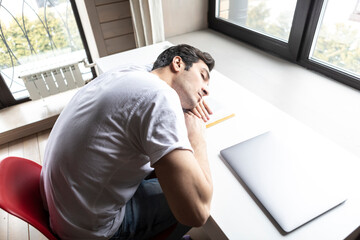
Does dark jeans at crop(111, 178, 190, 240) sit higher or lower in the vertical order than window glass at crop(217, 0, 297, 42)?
lower

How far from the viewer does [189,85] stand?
875mm

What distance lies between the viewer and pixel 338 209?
26.5 inches

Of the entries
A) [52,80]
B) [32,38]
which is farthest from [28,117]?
[32,38]

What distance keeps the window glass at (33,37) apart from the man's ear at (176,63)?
4.93 feet

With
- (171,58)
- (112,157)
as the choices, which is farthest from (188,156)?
(171,58)

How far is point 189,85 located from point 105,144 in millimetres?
378

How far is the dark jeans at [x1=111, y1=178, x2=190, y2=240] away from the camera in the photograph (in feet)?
2.79

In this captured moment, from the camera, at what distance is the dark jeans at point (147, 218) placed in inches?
33.4

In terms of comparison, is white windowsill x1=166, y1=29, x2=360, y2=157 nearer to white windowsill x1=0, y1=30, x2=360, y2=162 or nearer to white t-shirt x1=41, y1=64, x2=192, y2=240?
white windowsill x1=0, y1=30, x2=360, y2=162

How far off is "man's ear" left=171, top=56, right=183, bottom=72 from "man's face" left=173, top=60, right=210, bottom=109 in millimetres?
11

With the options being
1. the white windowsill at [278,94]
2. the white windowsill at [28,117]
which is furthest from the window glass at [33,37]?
the white windowsill at [278,94]

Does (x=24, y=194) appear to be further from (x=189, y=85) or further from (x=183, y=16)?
(x=183, y=16)

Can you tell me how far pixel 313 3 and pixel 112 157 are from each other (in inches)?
50.7

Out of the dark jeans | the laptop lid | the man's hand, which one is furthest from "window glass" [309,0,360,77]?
the dark jeans
